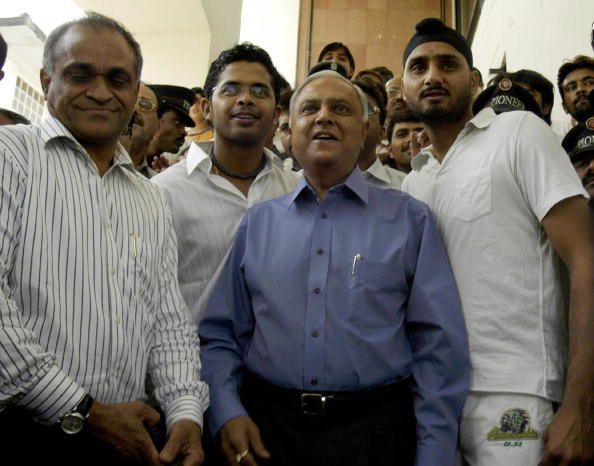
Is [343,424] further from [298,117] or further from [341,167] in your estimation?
[298,117]

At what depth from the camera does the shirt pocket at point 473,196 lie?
5.76 ft

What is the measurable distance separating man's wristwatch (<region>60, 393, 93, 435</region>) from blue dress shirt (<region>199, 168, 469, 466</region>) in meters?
0.45

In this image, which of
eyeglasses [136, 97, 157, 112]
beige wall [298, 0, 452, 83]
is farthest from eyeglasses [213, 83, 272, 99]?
beige wall [298, 0, 452, 83]

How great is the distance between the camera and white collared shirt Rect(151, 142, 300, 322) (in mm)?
2096

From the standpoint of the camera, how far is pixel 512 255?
5.56 feet

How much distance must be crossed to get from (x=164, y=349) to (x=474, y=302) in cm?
93

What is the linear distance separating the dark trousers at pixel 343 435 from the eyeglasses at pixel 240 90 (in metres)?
1.25

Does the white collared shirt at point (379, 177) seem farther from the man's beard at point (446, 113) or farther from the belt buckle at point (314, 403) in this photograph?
the belt buckle at point (314, 403)

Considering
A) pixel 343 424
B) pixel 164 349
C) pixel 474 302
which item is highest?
pixel 474 302

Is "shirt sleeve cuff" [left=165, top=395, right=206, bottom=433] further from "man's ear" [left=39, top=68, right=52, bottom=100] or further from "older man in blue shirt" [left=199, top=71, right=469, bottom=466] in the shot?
"man's ear" [left=39, top=68, right=52, bottom=100]

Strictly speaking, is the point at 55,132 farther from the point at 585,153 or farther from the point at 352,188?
the point at 585,153

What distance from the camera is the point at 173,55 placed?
618 centimetres

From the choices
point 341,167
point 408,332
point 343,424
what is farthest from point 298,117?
point 343,424

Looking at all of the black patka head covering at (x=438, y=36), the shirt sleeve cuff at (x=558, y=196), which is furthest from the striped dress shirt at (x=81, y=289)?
the black patka head covering at (x=438, y=36)
